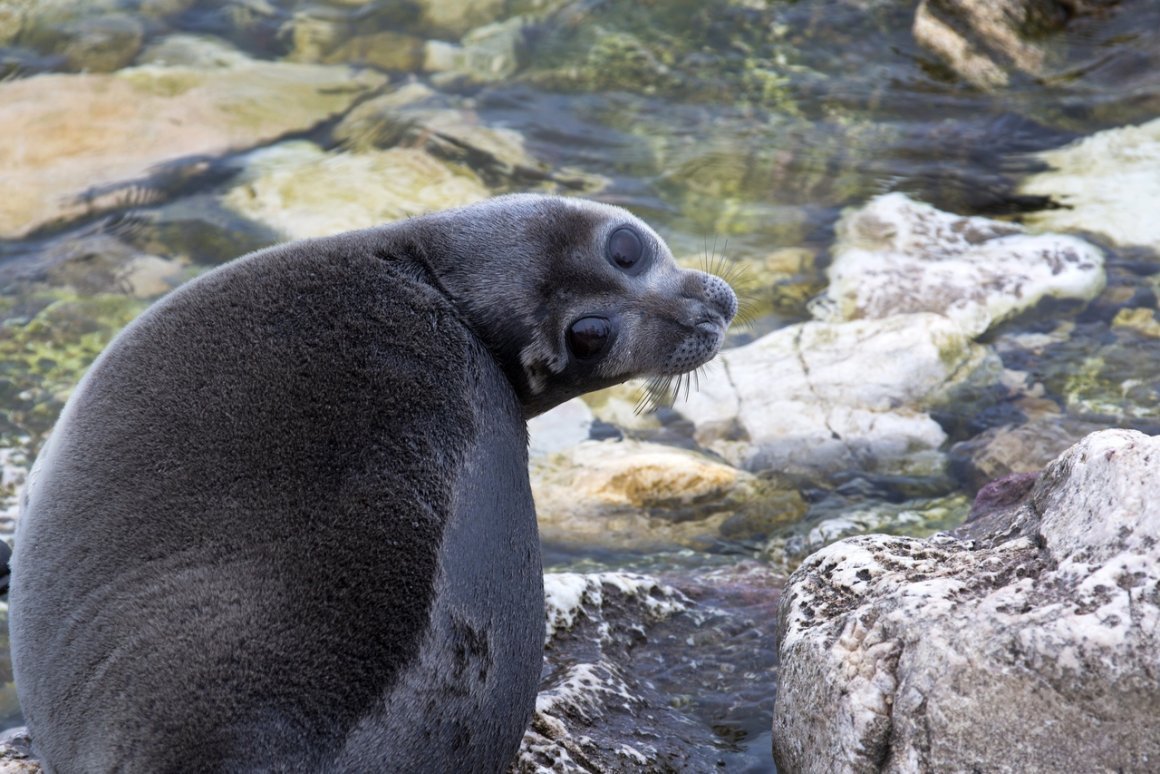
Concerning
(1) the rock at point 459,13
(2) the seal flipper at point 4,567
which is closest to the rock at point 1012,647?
(2) the seal flipper at point 4,567

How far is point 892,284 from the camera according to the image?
8297mm

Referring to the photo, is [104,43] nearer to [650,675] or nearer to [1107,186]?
[1107,186]

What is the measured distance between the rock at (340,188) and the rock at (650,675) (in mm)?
4655

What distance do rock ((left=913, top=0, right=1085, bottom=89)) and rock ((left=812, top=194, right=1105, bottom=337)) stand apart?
244cm

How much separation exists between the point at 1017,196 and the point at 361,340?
22.9 feet

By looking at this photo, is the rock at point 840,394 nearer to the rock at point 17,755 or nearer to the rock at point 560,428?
the rock at point 560,428

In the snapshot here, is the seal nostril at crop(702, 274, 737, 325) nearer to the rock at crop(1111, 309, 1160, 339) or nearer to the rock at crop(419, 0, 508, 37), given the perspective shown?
the rock at crop(1111, 309, 1160, 339)

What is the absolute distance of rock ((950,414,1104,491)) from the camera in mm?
6543

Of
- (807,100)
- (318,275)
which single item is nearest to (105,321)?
(318,275)

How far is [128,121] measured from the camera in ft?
34.2

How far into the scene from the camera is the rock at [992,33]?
35.6ft

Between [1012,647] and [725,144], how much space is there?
300 inches

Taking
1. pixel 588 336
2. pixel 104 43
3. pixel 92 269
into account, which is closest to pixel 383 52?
pixel 104 43

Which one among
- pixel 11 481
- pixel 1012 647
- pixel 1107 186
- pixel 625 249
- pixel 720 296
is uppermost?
pixel 625 249
